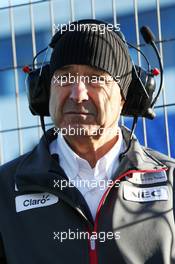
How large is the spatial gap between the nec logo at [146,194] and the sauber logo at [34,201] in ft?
0.54

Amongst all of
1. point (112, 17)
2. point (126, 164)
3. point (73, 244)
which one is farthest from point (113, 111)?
point (112, 17)

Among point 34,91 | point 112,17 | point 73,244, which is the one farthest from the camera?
point 112,17

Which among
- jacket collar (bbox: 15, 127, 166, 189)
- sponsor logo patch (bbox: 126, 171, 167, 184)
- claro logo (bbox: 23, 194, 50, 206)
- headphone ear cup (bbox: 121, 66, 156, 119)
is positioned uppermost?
headphone ear cup (bbox: 121, 66, 156, 119)

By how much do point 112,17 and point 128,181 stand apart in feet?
13.9

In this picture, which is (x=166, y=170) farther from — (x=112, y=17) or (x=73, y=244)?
(x=112, y=17)

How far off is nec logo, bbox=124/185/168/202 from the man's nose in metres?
0.23

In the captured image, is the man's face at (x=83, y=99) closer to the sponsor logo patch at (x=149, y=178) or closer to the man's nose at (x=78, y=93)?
the man's nose at (x=78, y=93)

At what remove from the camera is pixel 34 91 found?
2.33 m

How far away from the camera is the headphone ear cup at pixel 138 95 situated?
2.29 m

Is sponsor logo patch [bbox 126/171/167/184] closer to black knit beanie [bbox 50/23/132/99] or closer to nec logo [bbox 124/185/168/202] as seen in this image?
nec logo [bbox 124/185/168/202]

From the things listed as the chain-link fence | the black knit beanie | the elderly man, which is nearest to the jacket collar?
the elderly man

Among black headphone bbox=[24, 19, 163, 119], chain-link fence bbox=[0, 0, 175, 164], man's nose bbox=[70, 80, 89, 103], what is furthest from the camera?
chain-link fence bbox=[0, 0, 175, 164]

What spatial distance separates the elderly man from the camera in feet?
6.88

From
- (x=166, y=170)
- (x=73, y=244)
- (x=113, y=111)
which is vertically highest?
(x=113, y=111)
